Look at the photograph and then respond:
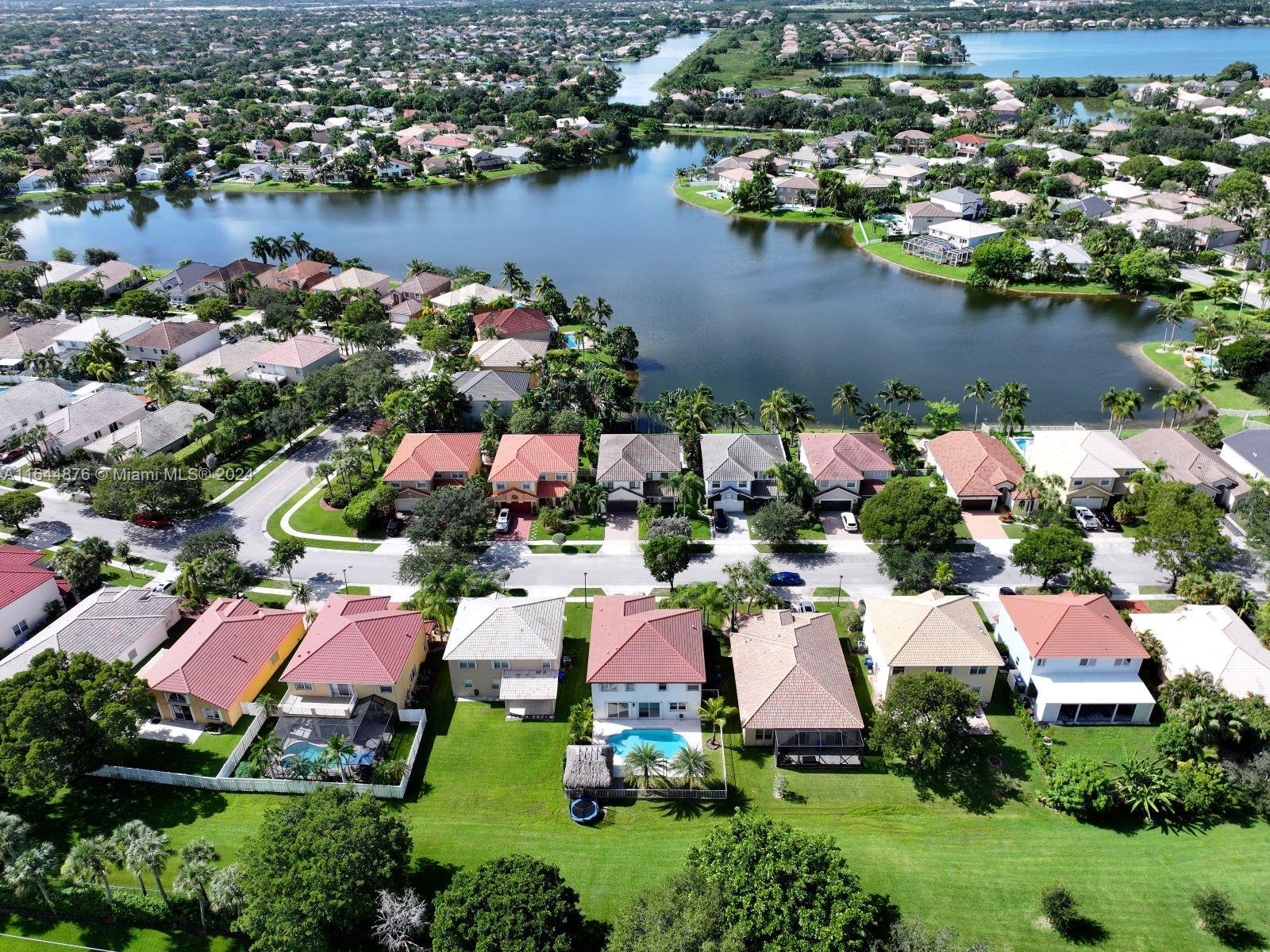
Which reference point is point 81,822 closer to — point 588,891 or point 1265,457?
point 588,891

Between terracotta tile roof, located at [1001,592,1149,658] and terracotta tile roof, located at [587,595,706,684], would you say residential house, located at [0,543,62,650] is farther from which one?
terracotta tile roof, located at [1001,592,1149,658]

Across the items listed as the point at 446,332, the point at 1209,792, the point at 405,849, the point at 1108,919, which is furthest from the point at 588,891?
the point at 446,332

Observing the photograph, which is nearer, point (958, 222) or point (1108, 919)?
point (1108, 919)

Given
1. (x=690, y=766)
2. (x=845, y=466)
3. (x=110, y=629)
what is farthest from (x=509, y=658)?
(x=845, y=466)

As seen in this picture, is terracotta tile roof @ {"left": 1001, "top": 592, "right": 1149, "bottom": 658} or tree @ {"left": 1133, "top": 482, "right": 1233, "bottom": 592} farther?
tree @ {"left": 1133, "top": 482, "right": 1233, "bottom": 592}

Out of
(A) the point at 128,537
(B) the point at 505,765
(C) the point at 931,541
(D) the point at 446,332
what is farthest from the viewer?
(D) the point at 446,332

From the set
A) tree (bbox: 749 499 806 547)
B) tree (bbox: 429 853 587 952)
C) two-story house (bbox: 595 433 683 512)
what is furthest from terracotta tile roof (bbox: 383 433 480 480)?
tree (bbox: 429 853 587 952)
